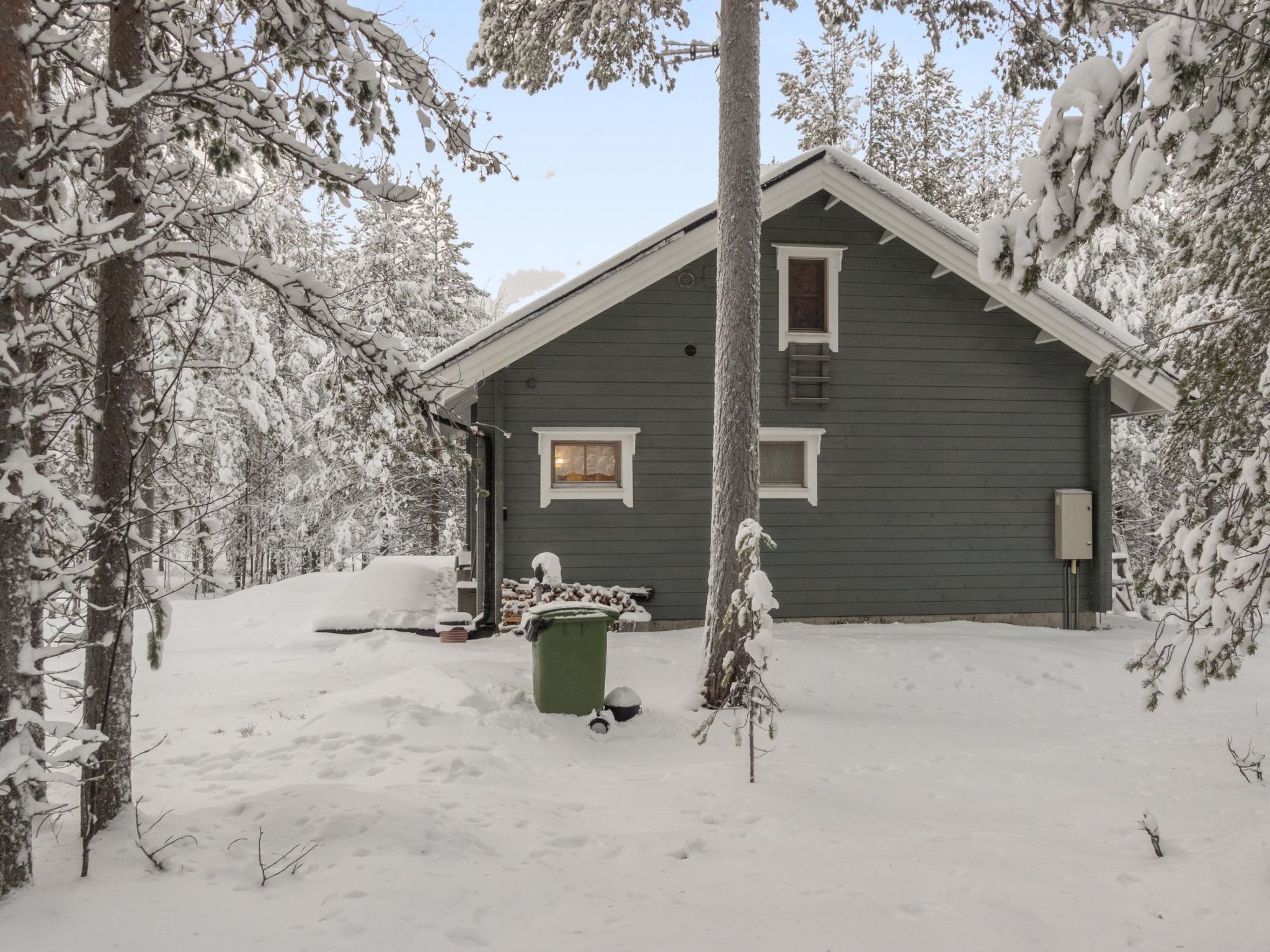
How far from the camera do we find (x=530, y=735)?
20.4 ft

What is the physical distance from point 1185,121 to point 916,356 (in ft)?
27.2

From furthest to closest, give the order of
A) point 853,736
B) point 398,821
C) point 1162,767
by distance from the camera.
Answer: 1. point 853,736
2. point 1162,767
3. point 398,821

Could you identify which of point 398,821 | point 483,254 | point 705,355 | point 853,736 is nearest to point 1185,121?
point 398,821

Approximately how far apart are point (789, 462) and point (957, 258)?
3.36m

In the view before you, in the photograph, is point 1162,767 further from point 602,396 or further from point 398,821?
point 602,396

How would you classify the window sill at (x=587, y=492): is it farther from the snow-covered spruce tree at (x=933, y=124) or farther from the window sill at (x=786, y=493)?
the snow-covered spruce tree at (x=933, y=124)

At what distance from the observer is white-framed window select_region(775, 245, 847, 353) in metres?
10.9

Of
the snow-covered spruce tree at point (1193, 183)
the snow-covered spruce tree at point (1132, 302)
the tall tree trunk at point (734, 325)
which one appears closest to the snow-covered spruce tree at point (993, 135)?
the snow-covered spruce tree at point (1132, 302)

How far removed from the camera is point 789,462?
11070 mm

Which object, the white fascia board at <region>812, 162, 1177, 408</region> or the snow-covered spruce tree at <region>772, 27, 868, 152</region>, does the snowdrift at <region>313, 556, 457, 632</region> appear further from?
the snow-covered spruce tree at <region>772, 27, 868, 152</region>

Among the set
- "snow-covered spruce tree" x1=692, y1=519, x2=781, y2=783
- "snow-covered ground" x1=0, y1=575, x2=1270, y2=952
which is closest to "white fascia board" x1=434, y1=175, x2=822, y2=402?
"snow-covered ground" x1=0, y1=575, x2=1270, y2=952

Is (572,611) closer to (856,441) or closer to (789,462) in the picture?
(789,462)

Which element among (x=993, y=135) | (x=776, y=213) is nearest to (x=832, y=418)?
(x=776, y=213)

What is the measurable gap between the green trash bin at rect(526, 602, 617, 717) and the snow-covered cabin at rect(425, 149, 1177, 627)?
3.60 metres
